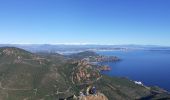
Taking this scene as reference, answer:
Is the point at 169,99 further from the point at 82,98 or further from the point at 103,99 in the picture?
the point at 82,98

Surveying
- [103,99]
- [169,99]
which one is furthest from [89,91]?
[169,99]

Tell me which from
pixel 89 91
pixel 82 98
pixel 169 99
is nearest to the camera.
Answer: pixel 82 98

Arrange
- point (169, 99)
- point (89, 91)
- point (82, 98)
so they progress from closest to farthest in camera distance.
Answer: point (82, 98) → point (89, 91) → point (169, 99)

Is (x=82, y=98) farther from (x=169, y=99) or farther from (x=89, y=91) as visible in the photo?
(x=169, y=99)

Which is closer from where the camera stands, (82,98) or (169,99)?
(82,98)

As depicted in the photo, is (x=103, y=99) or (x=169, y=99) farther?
(x=169, y=99)

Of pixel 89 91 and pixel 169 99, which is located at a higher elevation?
pixel 89 91

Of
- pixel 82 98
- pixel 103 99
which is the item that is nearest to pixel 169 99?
pixel 103 99

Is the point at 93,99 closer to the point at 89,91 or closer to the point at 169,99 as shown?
the point at 89,91
